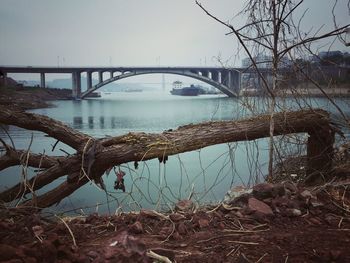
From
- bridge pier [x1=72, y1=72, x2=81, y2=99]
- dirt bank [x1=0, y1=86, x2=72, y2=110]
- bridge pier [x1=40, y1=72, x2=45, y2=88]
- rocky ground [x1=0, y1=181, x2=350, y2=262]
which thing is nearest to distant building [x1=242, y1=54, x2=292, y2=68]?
rocky ground [x1=0, y1=181, x2=350, y2=262]

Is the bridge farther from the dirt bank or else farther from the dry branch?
the dry branch

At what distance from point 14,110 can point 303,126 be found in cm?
269

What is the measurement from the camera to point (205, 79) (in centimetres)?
1405

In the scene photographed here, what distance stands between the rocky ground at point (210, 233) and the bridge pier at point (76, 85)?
420 inches

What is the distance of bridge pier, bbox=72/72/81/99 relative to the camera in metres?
12.2

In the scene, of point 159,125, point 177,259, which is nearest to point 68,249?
point 177,259

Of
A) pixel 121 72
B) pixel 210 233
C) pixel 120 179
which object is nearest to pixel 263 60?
pixel 120 179

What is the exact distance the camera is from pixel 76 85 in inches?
512

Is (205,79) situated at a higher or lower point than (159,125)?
higher

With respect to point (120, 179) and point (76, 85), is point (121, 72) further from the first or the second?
point (120, 179)

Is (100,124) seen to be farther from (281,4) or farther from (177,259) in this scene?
(177,259)

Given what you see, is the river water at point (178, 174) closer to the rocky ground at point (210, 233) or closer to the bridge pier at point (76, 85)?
the rocky ground at point (210, 233)

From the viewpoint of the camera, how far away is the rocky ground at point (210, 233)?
4.36 ft

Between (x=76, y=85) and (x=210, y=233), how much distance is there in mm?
12157
